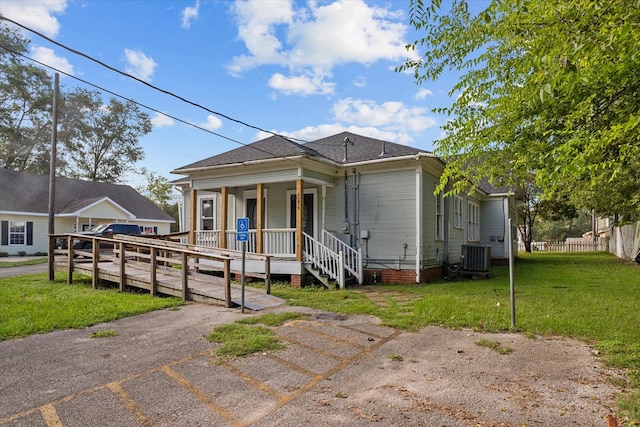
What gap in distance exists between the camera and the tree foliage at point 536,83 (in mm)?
3451

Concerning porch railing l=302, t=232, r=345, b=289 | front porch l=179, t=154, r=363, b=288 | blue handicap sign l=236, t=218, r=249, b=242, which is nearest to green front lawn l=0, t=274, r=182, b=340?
blue handicap sign l=236, t=218, r=249, b=242

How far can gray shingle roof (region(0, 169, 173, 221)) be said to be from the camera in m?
23.2

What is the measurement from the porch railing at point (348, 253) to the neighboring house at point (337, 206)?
0.03m

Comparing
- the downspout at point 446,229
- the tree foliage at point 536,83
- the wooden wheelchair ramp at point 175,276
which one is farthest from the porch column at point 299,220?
the downspout at point 446,229

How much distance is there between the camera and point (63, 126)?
34.8 m

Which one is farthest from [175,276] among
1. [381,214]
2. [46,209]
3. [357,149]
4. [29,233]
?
[46,209]

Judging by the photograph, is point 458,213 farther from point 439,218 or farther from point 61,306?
point 61,306

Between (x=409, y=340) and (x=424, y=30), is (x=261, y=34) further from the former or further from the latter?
(x=409, y=340)

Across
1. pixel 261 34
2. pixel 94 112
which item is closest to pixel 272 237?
pixel 261 34

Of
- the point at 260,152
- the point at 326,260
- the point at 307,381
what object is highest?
the point at 260,152

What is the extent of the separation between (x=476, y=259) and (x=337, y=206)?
4891 mm

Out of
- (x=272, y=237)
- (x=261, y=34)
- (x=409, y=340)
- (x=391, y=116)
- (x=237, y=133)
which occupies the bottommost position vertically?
(x=409, y=340)

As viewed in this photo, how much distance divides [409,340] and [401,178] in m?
6.65

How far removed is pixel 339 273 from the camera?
33.7 feet
